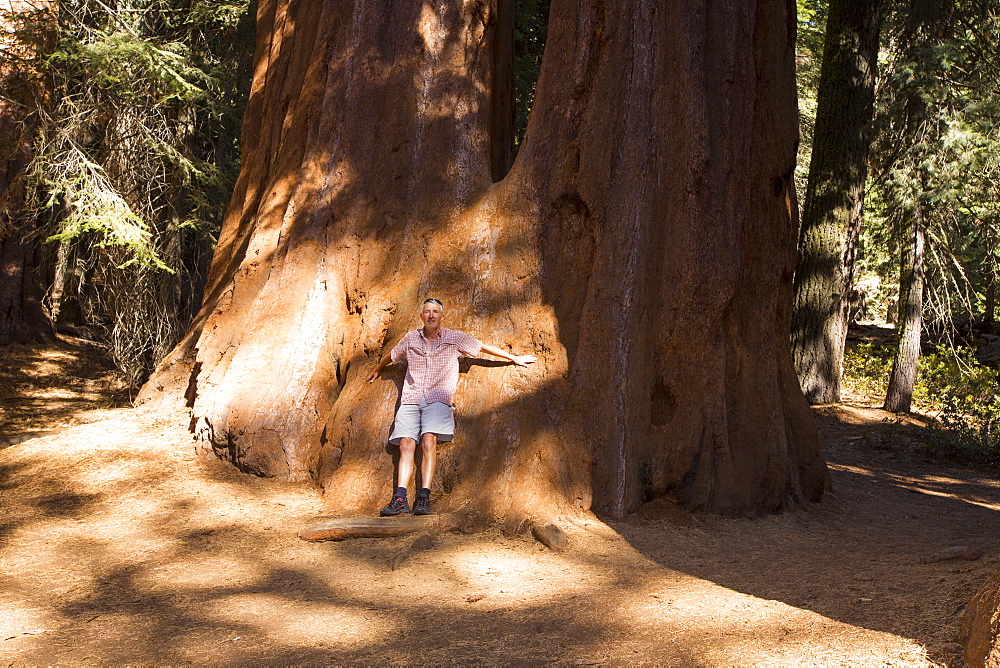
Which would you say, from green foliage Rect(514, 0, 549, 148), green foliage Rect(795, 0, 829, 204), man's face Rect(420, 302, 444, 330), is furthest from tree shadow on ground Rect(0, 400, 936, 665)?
green foliage Rect(795, 0, 829, 204)

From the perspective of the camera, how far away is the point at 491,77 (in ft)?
28.5

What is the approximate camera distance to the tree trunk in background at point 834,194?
14.4 m

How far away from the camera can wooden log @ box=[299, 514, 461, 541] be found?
6219 mm

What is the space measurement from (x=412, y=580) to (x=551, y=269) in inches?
125

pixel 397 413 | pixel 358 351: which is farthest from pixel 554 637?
pixel 358 351

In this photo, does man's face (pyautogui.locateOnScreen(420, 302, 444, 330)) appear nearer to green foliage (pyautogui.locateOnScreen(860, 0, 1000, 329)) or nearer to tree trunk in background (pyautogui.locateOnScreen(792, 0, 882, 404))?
tree trunk in background (pyautogui.locateOnScreen(792, 0, 882, 404))

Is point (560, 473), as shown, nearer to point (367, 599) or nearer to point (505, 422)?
point (505, 422)

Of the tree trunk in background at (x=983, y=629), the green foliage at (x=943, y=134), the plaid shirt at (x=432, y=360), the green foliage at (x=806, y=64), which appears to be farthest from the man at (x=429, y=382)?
the green foliage at (x=806, y=64)

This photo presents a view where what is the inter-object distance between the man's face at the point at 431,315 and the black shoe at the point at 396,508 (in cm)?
142

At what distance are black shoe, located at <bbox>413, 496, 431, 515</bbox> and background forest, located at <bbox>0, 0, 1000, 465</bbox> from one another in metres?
6.08

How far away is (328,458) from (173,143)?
781cm

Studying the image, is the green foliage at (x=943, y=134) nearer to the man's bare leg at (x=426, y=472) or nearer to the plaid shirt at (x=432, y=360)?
the plaid shirt at (x=432, y=360)

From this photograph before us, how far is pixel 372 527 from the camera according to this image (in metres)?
6.24

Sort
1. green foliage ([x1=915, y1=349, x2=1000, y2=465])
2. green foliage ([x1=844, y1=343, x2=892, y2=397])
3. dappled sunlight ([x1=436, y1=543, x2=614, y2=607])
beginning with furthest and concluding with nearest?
green foliage ([x1=844, y1=343, x2=892, y2=397]), green foliage ([x1=915, y1=349, x2=1000, y2=465]), dappled sunlight ([x1=436, y1=543, x2=614, y2=607])
